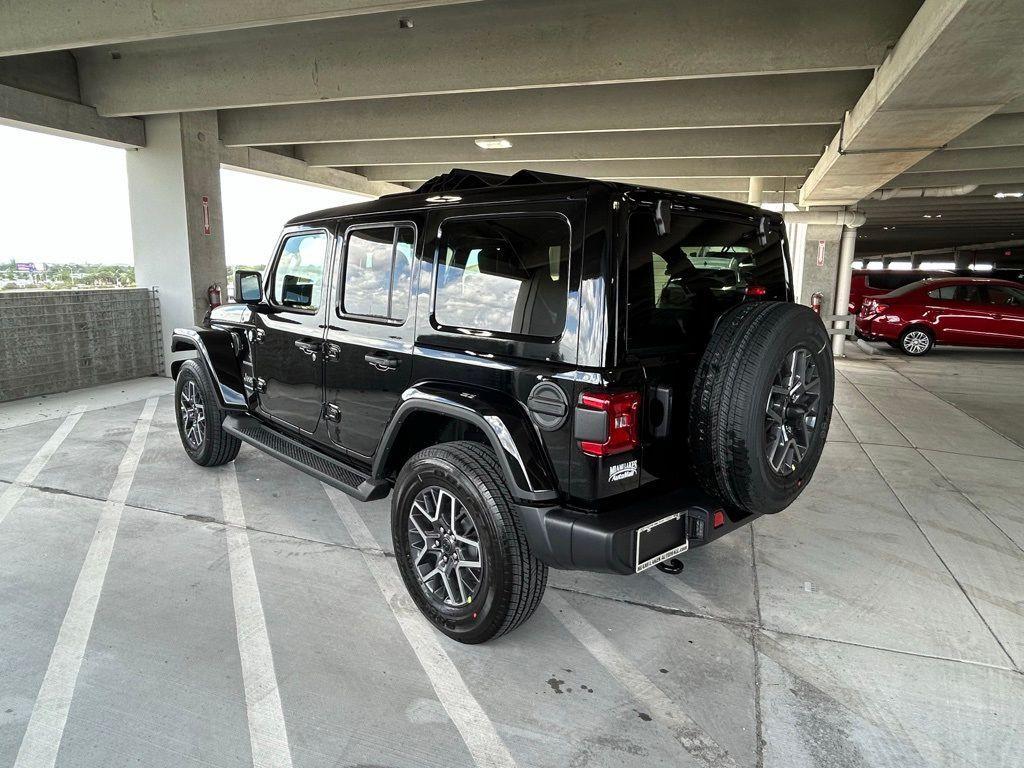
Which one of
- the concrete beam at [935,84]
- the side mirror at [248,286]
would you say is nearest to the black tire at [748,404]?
the concrete beam at [935,84]

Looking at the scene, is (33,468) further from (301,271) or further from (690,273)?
(690,273)

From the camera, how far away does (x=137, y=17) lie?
208 inches

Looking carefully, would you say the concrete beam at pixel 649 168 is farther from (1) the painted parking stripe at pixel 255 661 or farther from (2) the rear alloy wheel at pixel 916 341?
(1) the painted parking stripe at pixel 255 661

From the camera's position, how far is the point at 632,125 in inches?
298

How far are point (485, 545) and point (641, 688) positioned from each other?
0.84 metres

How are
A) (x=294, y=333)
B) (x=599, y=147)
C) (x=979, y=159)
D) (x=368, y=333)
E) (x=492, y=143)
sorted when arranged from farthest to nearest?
(x=599, y=147) → (x=492, y=143) → (x=979, y=159) → (x=294, y=333) → (x=368, y=333)

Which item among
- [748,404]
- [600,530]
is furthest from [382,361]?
[748,404]

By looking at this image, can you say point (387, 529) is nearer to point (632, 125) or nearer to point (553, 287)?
point (553, 287)

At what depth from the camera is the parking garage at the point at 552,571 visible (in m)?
2.39

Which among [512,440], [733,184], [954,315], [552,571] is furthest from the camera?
[733,184]

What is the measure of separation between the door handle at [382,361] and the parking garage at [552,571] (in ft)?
3.77

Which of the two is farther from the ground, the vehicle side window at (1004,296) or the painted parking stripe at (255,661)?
the vehicle side window at (1004,296)

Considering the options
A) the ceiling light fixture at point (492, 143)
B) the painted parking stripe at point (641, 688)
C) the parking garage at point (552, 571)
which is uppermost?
the ceiling light fixture at point (492, 143)

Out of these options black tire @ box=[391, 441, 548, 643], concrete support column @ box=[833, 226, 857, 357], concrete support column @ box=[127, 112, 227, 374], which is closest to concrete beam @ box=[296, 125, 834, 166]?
concrete support column @ box=[127, 112, 227, 374]
